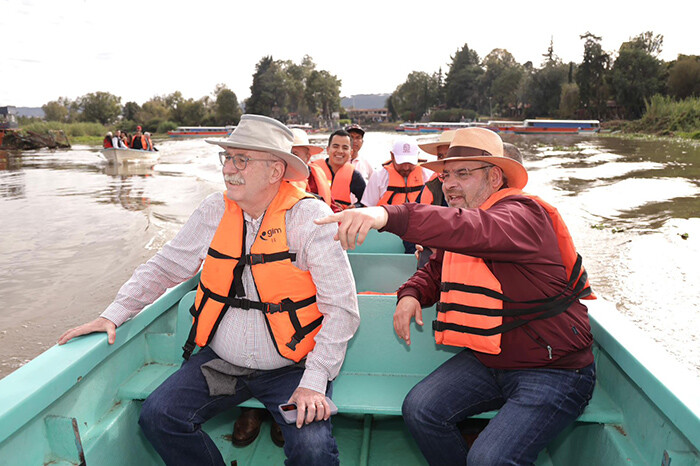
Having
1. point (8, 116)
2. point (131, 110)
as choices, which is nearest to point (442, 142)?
point (8, 116)

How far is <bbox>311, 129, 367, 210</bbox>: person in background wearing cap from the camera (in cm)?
521

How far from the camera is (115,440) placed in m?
1.81

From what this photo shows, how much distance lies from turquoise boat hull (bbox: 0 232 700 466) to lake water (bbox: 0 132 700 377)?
2679mm

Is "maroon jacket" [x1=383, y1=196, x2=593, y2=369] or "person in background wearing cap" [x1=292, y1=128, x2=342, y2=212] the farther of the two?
"person in background wearing cap" [x1=292, y1=128, x2=342, y2=212]

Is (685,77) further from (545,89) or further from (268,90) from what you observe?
(268,90)

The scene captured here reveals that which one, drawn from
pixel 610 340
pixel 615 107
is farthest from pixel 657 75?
pixel 610 340

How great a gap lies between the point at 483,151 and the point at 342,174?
3501 mm

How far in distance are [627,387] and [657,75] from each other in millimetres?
47588

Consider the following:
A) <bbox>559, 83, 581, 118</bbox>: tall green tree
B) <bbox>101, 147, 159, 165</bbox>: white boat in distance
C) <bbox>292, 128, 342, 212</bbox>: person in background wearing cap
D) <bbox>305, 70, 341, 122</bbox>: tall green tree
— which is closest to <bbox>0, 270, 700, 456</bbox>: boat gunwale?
<bbox>292, 128, 342, 212</bbox>: person in background wearing cap

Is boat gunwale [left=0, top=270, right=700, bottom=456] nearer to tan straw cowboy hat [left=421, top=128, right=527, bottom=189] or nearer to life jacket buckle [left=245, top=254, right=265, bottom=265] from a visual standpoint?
life jacket buckle [left=245, top=254, right=265, bottom=265]

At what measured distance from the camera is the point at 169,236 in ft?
27.2

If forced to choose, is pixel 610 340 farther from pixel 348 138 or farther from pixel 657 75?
pixel 657 75

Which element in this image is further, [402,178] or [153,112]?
[153,112]

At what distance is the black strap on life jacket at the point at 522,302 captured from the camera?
1664 mm
